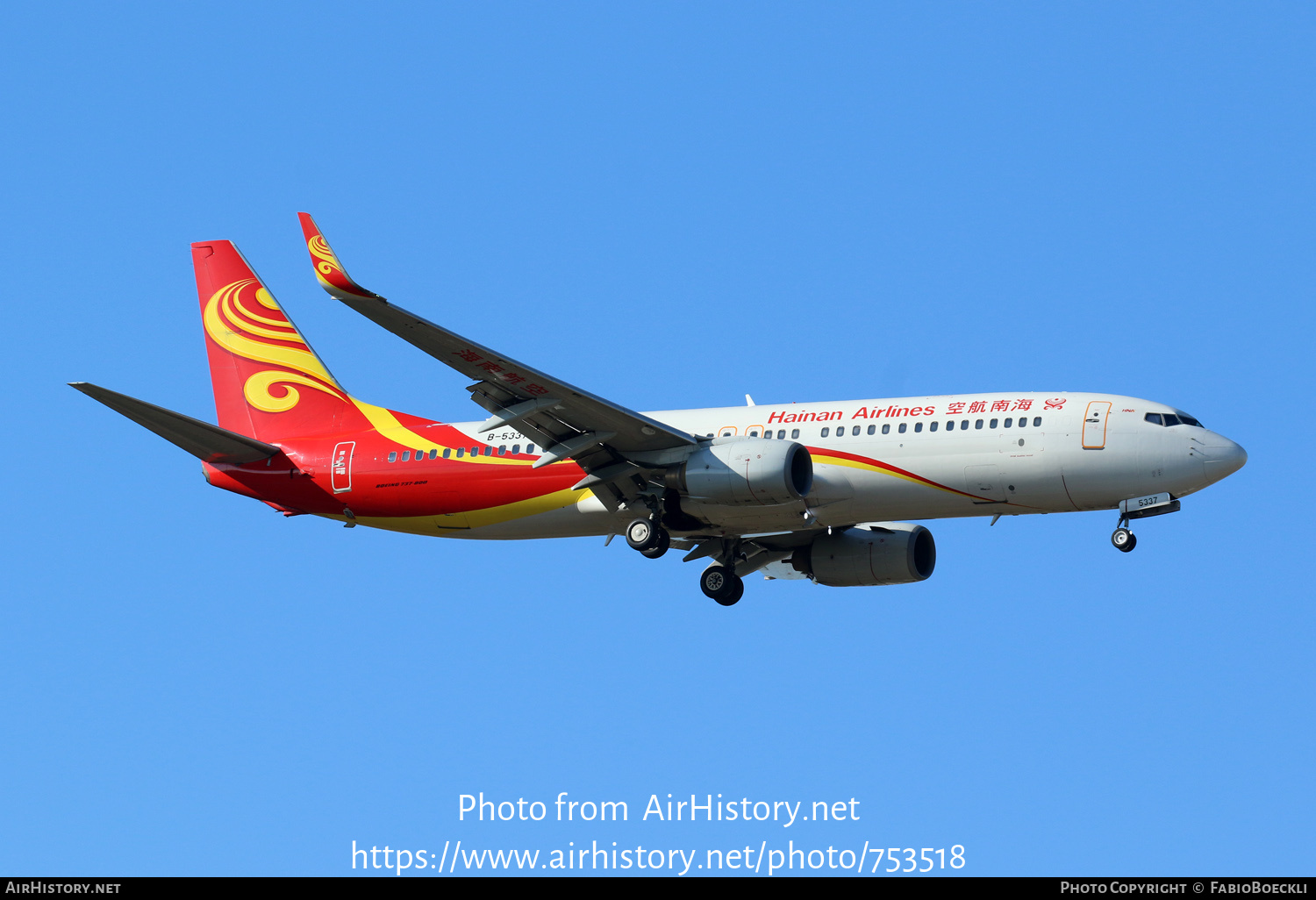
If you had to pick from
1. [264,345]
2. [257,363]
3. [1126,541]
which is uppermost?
[264,345]

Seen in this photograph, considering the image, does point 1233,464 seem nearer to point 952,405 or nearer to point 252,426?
point 952,405

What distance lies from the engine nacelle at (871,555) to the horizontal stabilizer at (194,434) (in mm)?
14407

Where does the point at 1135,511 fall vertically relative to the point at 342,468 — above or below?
below

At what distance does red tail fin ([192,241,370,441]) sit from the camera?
147ft

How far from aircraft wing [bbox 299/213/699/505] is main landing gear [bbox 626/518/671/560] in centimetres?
86

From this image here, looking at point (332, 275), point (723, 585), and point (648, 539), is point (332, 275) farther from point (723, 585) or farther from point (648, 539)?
point (723, 585)

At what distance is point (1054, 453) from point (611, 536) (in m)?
10.9

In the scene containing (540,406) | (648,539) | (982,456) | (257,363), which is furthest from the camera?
(257,363)

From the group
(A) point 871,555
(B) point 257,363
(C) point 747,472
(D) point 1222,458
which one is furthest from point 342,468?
(D) point 1222,458

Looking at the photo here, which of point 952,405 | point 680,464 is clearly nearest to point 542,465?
point 680,464

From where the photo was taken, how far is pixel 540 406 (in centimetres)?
3697

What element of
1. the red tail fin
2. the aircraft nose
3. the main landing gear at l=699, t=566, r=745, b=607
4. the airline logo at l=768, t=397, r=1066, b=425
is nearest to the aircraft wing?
the airline logo at l=768, t=397, r=1066, b=425

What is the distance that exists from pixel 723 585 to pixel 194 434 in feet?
45.2

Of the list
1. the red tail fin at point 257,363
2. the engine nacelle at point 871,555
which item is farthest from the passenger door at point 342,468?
the engine nacelle at point 871,555
